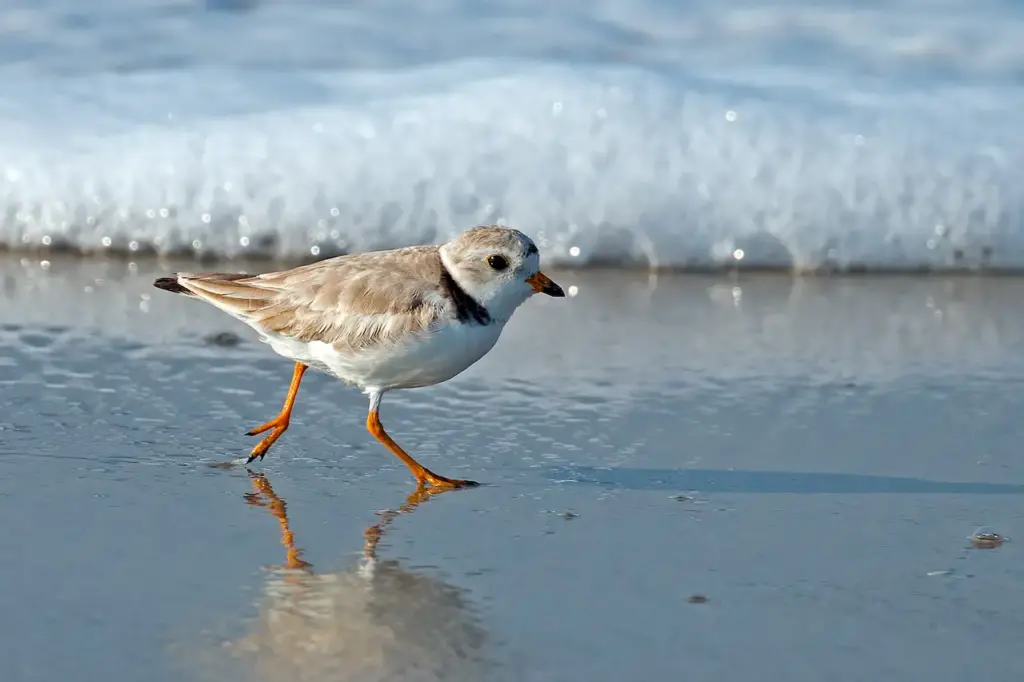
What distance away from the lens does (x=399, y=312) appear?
358 cm

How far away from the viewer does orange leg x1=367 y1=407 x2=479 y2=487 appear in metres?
3.48

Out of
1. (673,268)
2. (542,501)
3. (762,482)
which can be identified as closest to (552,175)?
(673,268)

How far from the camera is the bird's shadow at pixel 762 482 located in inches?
137

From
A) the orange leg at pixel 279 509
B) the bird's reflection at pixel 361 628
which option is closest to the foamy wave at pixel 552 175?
the orange leg at pixel 279 509

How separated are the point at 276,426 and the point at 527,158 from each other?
2.76 metres

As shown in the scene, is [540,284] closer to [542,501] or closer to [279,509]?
[542,501]

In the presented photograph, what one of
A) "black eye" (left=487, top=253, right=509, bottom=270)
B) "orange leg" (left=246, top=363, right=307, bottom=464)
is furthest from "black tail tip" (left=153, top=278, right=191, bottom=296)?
"black eye" (left=487, top=253, right=509, bottom=270)

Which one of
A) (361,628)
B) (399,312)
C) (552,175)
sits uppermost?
(552,175)

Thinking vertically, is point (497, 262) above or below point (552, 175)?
below

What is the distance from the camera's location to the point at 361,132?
6363mm

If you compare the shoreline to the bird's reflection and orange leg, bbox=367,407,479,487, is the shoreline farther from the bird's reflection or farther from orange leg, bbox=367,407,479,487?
the bird's reflection

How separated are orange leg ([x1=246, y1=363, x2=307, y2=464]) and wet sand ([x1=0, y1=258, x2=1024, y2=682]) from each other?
6 cm

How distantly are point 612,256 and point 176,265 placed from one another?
68.5 inches

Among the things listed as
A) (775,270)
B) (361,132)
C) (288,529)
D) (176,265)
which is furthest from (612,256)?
(288,529)
